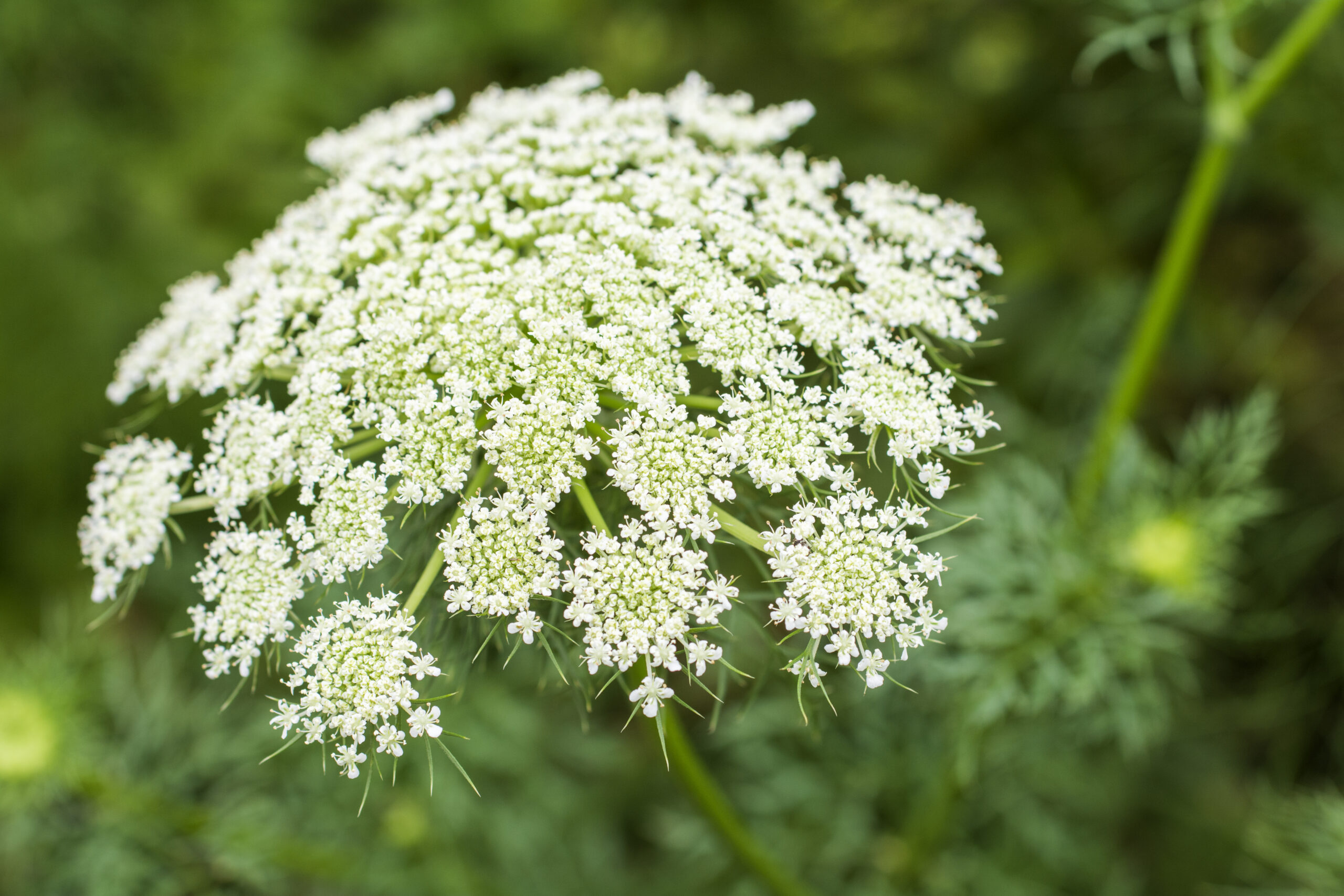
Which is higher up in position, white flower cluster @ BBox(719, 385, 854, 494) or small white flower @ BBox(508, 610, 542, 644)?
white flower cluster @ BBox(719, 385, 854, 494)

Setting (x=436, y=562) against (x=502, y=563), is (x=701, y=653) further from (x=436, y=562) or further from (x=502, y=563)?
(x=436, y=562)

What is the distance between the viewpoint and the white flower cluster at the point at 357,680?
171 cm

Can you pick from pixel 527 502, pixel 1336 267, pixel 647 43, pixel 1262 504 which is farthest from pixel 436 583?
pixel 1336 267

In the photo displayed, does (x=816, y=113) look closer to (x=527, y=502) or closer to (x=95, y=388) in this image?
(x=527, y=502)

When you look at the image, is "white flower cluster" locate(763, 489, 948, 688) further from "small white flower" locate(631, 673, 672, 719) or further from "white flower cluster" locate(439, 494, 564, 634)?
"white flower cluster" locate(439, 494, 564, 634)

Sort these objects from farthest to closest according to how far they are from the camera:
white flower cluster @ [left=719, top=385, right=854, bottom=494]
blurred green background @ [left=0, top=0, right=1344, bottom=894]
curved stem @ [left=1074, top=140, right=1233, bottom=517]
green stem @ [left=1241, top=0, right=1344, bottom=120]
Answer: blurred green background @ [left=0, top=0, right=1344, bottom=894] → curved stem @ [left=1074, top=140, right=1233, bottom=517] → green stem @ [left=1241, top=0, right=1344, bottom=120] → white flower cluster @ [left=719, top=385, right=854, bottom=494]

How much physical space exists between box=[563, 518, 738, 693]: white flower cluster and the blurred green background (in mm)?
1941

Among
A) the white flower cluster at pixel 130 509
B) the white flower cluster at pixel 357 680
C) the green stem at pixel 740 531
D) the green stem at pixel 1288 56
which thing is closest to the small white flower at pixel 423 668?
the white flower cluster at pixel 357 680

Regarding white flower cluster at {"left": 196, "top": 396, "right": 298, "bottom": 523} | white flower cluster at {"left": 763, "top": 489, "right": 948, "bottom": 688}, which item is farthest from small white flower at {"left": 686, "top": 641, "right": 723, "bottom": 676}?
white flower cluster at {"left": 196, "top": 396, "right": 298, "bottom": 523}

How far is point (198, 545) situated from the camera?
5.01 meters

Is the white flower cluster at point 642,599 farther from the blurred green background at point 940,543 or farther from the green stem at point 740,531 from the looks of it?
the blurred green background at point 940,543

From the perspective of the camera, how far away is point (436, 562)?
193cm

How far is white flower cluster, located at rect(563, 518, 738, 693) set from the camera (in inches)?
66.2

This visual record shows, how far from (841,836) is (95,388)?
15.6 ft
